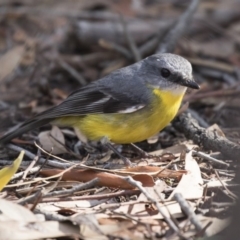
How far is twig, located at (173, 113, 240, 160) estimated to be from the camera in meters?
4.97

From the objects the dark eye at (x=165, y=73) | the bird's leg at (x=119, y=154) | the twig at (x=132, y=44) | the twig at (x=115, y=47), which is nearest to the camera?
the bird's leg at (x=119, y=154)

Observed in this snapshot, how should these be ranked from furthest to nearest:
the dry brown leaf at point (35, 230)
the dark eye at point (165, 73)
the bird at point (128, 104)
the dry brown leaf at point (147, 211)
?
the dark eye at point (165, 73)
the bird at point (128, 104)
the dry brown leaf at point (147, 211)
the dry brown leaf at point (35, 230)

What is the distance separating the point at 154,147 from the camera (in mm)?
5965

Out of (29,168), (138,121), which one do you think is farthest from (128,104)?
(29,168)

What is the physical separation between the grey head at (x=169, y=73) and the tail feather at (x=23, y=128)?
3.67 feet

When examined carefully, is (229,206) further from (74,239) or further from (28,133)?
(28,133)

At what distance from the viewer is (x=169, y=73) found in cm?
553

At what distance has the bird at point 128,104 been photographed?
539 centimetres

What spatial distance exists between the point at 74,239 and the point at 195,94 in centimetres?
352

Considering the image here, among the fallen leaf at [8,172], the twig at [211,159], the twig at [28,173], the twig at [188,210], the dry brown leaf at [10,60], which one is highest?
the twig at [188,210]

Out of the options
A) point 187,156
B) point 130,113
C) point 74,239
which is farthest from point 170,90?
point 74,239

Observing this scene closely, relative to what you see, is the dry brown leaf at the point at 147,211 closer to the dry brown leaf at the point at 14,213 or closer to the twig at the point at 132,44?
the dry brown leaf at the point at 14,213

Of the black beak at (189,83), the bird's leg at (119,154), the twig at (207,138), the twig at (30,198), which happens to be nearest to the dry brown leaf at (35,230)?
the twig at (30,198)

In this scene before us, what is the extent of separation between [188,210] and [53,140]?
7.82 feet
